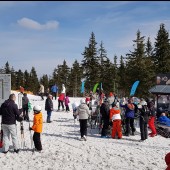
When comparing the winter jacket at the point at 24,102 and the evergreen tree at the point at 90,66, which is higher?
the evergreen tree at the point at 90,66

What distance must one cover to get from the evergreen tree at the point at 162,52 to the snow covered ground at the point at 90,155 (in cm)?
3327

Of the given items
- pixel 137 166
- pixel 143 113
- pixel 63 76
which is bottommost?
pixel 137 166

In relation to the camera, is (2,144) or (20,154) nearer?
(20,154)

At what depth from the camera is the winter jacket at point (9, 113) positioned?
32.8ft

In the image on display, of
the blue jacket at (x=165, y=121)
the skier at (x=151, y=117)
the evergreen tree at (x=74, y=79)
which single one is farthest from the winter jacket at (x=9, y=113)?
the evergreen tree at (x=74, y=79)

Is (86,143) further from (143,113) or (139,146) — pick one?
(143,113)

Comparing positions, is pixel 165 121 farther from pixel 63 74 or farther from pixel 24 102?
pixel 63 74

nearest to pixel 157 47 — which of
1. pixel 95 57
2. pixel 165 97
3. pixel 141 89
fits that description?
pixel 141 89

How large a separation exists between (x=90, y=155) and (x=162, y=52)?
128 feet

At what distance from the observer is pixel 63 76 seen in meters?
75.7

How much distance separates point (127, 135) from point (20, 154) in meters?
5.80

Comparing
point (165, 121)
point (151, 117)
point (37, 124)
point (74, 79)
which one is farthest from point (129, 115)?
point (74, 79)

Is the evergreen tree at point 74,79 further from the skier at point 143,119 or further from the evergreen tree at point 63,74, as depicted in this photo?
the skier at point 143,119

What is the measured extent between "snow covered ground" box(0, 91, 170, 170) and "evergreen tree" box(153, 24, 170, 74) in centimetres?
3327
